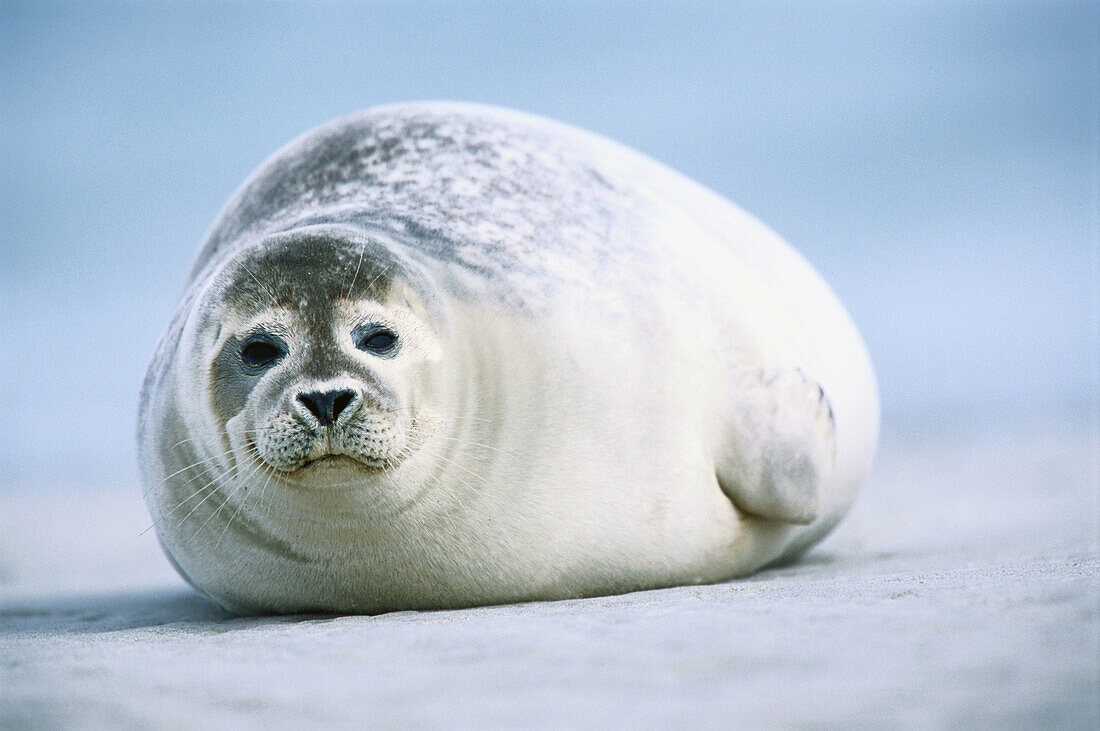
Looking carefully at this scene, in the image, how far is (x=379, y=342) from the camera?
2.76 m

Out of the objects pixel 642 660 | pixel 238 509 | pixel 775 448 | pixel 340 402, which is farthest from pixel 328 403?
pixel 775 448

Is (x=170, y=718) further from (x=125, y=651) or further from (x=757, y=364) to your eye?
(x=757, y=364)

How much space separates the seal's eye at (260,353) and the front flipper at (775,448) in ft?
4.03

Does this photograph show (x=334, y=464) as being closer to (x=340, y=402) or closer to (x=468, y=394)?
(x=340, y=402)

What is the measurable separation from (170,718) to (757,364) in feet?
6.86

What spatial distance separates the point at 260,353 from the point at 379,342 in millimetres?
285

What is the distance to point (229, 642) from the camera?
239 centimetres

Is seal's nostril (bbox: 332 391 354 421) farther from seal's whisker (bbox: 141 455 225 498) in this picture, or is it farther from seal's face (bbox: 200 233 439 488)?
seal's whisker (bbox: 141 455 225 498)

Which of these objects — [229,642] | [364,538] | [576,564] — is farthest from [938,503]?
[229,642]

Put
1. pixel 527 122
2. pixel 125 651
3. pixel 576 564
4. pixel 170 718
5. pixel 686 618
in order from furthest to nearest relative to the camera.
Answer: pixel 527 122 < pixel 576 564 < pixel 125 651 < pixel 686 618 < pixel 170 718

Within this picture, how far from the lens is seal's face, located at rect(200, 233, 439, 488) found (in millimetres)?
2559

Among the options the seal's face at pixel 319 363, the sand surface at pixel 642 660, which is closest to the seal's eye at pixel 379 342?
the seal's face at pixel 319 363

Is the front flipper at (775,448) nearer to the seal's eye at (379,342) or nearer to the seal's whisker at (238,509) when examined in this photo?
the seal's eye at (379,342)

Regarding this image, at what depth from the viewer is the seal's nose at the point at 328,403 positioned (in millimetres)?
2529
